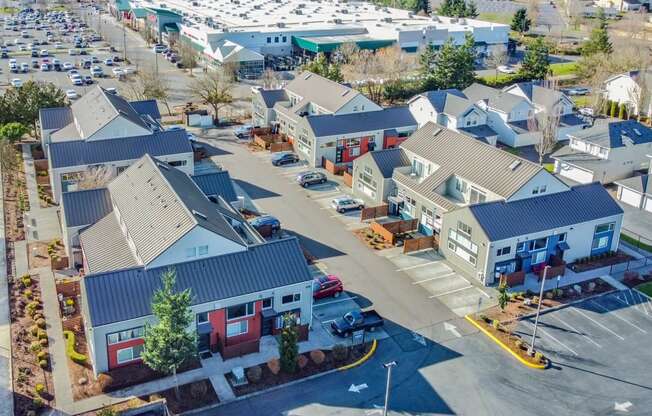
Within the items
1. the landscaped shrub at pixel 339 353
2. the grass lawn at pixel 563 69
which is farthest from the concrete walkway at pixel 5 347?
the grass lawn at pixel 563 69

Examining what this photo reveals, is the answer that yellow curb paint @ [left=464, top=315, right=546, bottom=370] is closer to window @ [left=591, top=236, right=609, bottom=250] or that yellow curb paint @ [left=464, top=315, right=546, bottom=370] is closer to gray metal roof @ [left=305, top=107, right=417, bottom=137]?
window @ [left=591, top=236, right=609, bottom=250]

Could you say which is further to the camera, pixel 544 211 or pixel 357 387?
pixel 544 211

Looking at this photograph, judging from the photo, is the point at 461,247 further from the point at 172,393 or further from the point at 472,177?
the point at 172,393

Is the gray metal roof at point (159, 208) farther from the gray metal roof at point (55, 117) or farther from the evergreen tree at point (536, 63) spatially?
the evergreen tree at point (536, 63)

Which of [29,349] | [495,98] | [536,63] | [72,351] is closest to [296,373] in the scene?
[72,351]

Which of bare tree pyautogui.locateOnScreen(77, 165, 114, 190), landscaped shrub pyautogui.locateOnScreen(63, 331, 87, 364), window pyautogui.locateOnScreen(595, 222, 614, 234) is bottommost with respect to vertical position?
landscaped shrub pyautogui.locateOnScreen(63, 331, 87, 364)

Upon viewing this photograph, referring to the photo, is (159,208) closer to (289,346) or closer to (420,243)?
(289,346)

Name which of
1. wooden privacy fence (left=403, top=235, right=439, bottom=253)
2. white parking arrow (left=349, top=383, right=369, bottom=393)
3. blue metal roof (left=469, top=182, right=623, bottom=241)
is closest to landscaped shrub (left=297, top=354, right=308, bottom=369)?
white parking arrow (left=349, top=383, right=369, bottom=393)
